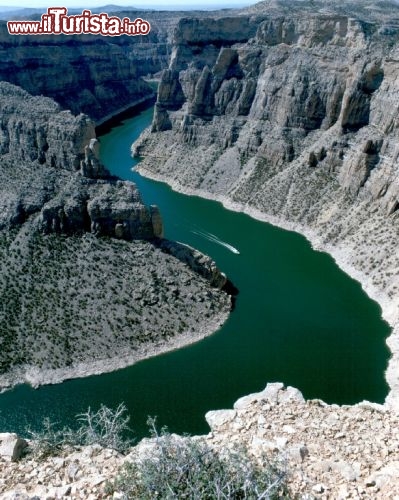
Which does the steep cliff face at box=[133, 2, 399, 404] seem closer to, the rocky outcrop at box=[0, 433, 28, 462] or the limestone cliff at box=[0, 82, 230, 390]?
the limestone cliff at box=[0, 82, 230, 390]

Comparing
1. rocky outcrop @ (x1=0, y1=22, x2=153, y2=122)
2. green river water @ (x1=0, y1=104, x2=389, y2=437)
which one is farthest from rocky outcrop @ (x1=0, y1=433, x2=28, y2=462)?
rocky outcrop @ (x1=0, y1=22, x2=153, y2=122)

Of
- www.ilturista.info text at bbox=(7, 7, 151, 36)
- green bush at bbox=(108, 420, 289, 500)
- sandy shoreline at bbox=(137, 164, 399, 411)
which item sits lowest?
sandy shoreline at bbox=(137, 164, 399, 411)

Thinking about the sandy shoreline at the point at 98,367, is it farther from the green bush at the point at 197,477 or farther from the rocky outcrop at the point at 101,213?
the green bush at the point at 197,477

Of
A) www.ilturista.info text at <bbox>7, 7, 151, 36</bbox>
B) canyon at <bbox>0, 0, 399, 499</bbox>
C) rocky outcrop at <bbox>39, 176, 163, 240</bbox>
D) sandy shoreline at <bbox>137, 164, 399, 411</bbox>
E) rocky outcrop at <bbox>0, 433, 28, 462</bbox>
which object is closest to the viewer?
rocky outcrop at <bbox>0, 433, 28, 462</bbox>

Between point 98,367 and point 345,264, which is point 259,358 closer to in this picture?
point 98,367

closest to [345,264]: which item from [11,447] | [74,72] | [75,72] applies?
[11,447]

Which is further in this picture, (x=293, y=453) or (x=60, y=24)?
(x=60, y=24)
